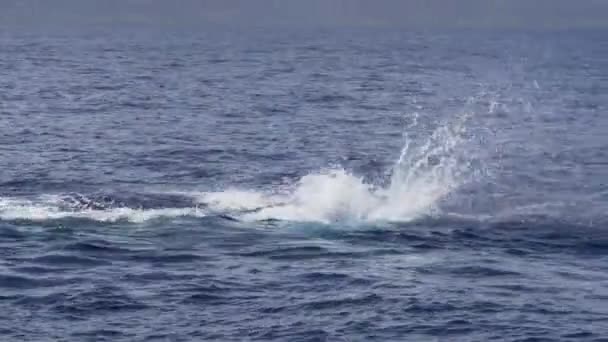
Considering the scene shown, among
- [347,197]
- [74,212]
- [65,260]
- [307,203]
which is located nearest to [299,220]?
[307,203]

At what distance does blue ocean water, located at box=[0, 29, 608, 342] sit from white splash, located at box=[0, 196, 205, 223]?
19 centimetres

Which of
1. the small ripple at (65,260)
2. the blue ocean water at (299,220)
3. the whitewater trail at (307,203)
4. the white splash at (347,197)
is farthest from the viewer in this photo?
the white splash at (347,197)

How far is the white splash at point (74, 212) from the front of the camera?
5581 cm

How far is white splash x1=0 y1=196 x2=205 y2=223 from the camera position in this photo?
55.8 meters

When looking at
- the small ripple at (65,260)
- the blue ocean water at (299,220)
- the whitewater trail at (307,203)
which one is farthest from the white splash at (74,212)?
the small ripple at (65,260)

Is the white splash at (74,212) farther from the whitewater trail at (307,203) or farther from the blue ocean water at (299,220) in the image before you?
the blue ocean water at (299,220)

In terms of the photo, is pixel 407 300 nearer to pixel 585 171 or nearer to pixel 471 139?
pixel 585 171

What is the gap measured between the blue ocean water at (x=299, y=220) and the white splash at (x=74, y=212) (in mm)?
194

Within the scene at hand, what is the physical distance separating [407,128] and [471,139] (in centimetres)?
821

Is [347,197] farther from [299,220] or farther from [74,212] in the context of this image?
[74,212]

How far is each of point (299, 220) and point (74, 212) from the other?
Answer: 10294 millimetres

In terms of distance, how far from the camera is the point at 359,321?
41.5 metres

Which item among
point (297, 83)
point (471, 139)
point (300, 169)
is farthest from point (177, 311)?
point (297, 83)

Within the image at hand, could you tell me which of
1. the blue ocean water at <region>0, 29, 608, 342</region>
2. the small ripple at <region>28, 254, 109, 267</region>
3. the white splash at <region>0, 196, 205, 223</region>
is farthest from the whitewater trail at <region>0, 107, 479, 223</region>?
the small ripple at <region>28, 254, 109, 267</region>
